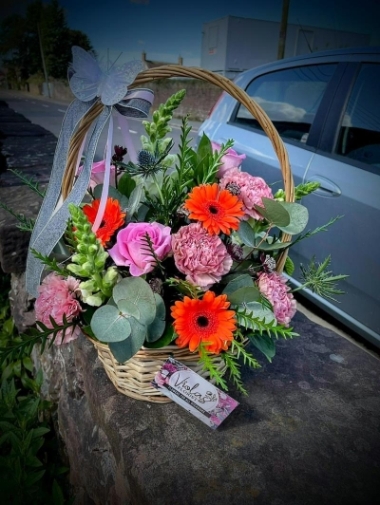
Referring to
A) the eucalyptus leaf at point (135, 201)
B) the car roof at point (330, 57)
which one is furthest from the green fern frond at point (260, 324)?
the car roof at point (330, 57)

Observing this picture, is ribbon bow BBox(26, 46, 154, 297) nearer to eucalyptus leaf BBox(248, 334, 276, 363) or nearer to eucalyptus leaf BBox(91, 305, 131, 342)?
eucalyptus leaf BBox(91, 305, 131, 342)

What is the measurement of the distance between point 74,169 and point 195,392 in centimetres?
58

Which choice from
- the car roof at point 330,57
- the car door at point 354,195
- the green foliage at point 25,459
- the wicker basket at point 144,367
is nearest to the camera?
the wicker basket at point 144,367

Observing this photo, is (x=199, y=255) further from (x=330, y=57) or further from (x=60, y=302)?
(x=330, y=57)

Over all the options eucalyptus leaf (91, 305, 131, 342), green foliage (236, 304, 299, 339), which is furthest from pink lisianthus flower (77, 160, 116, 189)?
green foliage (236, 304, 299, 339)

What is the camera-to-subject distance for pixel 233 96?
794 mm

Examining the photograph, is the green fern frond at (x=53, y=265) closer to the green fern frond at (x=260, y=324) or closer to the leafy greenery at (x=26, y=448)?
the leafy greenery at (x=26, y=448)

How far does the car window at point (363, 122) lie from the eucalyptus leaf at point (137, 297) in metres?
1.43

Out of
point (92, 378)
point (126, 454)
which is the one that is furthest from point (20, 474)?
point (126, 454)

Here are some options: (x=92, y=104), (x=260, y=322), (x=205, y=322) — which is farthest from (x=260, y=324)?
(x=92, y=104)

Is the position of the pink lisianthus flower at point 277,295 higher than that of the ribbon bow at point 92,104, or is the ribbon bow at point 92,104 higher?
the ribbon bow at point 92,104

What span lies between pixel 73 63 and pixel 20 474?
111 centimetres

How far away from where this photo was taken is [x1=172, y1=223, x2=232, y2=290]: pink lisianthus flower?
2.09ft

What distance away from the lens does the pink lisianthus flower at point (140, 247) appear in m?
0.66
